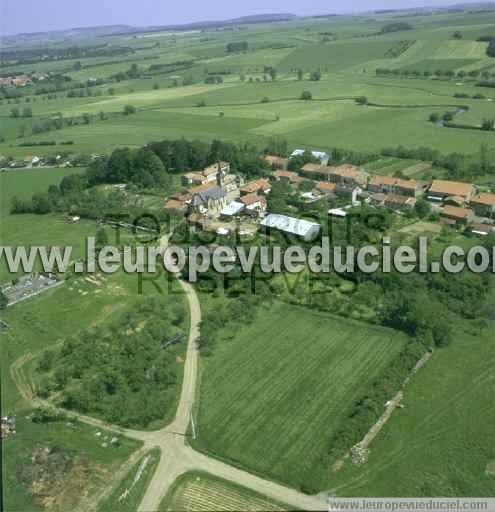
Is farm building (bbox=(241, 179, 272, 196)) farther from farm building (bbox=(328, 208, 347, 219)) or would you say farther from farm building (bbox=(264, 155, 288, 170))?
farm building (bbox=(328, 208, 347, 219))

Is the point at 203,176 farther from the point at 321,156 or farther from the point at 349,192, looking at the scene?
the point at 349,192

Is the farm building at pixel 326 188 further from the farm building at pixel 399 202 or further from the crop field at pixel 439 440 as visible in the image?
the crop field at pixel 439 440

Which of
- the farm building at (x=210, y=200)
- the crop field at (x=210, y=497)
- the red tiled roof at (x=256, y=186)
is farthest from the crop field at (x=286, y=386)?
the red tiled roof at (x=256, y=186)

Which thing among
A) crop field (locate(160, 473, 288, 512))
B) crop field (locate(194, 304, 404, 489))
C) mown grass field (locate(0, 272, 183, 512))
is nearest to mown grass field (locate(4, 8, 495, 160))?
crop field (locate(194, 304, 404, 489))

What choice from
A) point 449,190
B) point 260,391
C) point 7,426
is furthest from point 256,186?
point 7,426

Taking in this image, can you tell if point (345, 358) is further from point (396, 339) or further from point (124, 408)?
point (124, 408)

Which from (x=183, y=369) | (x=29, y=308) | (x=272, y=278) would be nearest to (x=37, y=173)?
(x=29, y=308)
